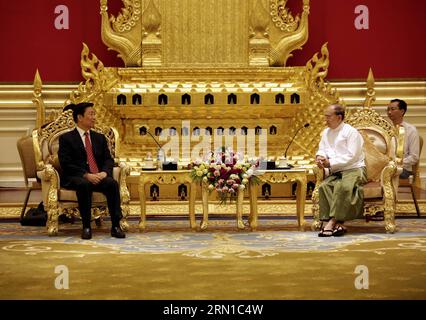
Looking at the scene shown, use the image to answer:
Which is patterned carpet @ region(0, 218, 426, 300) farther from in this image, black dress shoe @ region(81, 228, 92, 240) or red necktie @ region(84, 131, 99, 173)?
red necktie @ region(84, 131, 99, 173)

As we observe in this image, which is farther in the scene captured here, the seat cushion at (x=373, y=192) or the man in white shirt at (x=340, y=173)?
the seat cushion at (x=373, y=192)

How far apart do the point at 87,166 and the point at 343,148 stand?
2192 mm

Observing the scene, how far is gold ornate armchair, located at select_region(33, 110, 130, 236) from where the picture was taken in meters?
6.41

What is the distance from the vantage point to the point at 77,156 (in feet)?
21.3

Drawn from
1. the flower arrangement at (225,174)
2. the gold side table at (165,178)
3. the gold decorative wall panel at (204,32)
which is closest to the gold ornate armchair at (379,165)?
the flower arrangement at (225,174)

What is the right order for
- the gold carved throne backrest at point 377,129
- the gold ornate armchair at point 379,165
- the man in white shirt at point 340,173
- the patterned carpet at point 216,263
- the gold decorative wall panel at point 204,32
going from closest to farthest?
the patterned carpet at point 216,263
the man in white shirt at point 340,173
the gold ornate armchair at point 379,165
the gold carved throne backrest at point 377,129
the gold decorative wall panel at point 204,32

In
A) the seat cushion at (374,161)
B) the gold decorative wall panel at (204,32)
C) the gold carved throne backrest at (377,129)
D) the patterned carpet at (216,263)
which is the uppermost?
the gold decorative wall panel at (204,32)

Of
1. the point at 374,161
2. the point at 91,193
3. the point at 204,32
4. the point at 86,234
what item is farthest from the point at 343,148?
the point at 204,32

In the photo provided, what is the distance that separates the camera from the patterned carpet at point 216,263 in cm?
384

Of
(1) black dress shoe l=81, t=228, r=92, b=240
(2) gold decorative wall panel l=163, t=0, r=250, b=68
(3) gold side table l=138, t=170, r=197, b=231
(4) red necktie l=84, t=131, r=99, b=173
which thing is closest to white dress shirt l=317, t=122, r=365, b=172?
(3) gold side table l=138, t=170, r=197, b=231

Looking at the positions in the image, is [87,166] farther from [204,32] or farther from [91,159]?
[204,32]

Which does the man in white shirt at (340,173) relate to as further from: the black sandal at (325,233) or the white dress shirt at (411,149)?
the white dress shirt at (411,149)

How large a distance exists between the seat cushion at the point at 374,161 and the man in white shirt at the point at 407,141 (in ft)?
3.45

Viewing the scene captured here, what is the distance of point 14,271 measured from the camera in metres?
4.48
